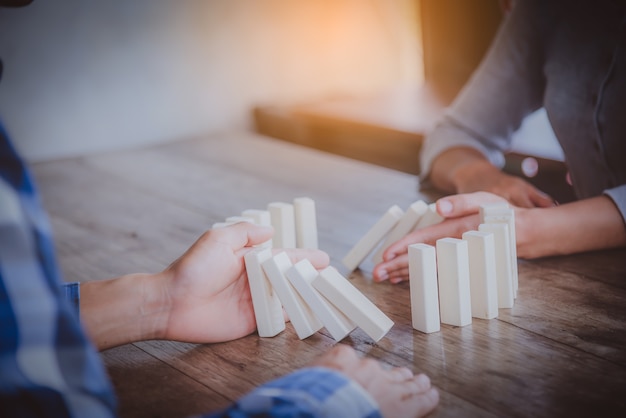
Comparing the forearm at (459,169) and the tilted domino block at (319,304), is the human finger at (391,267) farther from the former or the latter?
the forearm at (459,169)

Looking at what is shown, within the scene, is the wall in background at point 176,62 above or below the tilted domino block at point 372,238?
above

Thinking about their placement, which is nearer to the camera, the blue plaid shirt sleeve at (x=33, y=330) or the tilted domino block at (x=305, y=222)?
the blue plaid shirt sleeve at (x=33, y=330)

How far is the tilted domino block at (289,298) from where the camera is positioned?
3.93 ft

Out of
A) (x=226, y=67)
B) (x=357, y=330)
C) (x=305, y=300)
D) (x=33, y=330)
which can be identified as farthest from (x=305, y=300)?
(x=226, y=67)

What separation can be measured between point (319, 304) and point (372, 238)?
35 cm

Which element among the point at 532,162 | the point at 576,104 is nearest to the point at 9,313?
the point at 576,104

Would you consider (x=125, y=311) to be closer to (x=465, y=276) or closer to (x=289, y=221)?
(x=289, y=221)

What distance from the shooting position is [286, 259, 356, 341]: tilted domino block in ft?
3.86

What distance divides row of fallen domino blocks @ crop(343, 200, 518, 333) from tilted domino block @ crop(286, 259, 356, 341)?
12cm

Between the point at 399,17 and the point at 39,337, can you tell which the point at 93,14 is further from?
the point at 39,337

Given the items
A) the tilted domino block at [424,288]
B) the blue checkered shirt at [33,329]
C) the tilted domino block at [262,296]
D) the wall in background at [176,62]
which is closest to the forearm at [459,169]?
the tilted domino block at [424,288]

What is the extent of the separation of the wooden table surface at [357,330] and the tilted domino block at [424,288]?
0.08ft

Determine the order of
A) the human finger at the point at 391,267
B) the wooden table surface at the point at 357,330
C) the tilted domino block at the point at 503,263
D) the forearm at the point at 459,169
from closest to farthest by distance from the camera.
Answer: the wooden table surface at the point at 357,330 → the tilted domino block at the point at 503,263 → the human finger at the point at 391,267 → the forearm at the point at 459,169

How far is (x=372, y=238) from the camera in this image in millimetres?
1502
